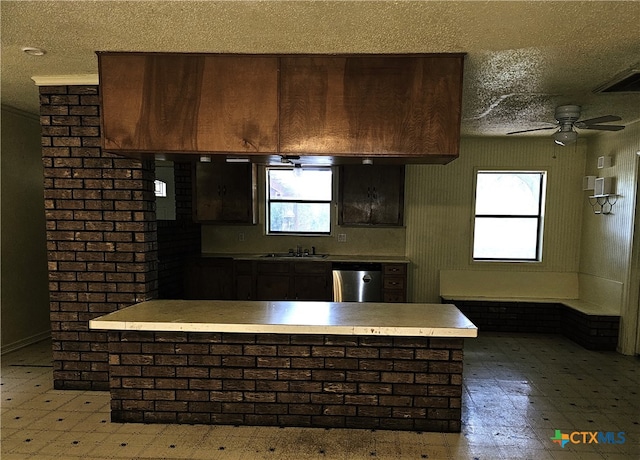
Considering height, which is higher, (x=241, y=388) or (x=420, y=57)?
(x=420, y=57)

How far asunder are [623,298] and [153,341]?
463cm

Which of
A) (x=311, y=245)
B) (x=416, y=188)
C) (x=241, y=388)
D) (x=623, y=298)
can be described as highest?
(x=416, y=188)

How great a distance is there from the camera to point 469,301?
4.70 meters

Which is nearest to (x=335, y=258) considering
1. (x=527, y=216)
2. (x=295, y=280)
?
(x=295, y=280)

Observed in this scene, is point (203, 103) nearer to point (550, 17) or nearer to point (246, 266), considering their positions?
point (550, 17)

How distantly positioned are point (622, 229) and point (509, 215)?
122cm

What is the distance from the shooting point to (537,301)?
4.61 meters

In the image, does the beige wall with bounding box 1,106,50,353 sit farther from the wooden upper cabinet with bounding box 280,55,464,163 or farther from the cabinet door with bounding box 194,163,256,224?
the wooden upper cabinet with bounding box 280,55,464,163

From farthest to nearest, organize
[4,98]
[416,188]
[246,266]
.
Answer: [416,188] → [246,266] → [4,98]

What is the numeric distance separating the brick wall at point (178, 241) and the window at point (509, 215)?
3.82 m

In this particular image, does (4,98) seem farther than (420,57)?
Yes

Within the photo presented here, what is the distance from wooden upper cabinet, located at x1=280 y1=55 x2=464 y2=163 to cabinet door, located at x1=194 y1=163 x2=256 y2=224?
2.62 m

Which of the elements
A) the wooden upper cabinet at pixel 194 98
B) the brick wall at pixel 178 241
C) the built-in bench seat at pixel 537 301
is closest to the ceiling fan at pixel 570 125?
the built-in bench seat at pixel 537 301

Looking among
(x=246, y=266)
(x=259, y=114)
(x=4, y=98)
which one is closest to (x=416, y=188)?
(x=246, y=266)
